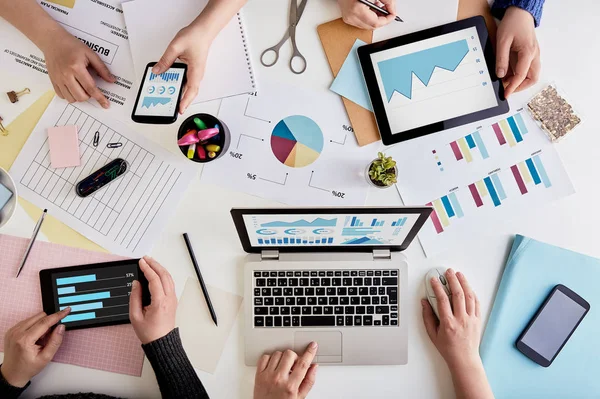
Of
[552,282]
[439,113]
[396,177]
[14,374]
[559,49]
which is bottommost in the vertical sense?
[14,374]

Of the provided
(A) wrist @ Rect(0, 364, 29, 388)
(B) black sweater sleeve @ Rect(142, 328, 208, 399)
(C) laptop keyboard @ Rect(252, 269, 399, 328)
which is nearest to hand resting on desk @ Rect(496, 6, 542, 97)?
(C) laptop keyboard @ Rect(252, 269, 399, 328)

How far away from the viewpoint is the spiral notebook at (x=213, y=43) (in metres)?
1.07

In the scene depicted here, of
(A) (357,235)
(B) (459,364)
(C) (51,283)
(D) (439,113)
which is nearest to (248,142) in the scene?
(A) (357,235)

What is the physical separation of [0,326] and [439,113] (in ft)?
3.49

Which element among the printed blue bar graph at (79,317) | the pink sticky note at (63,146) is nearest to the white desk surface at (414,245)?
the printed blue bar graph at (79,317)

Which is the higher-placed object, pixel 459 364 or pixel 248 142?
pixel 248 142

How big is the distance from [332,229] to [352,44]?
0.41 m

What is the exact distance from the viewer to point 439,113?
1.06 m

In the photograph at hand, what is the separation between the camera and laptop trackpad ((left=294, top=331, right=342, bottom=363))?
3.46ft

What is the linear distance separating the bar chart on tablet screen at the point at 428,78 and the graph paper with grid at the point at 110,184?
463mm

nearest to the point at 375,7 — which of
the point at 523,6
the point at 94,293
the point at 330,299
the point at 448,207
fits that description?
the point at 523,6

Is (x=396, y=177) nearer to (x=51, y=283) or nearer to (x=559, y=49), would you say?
(x=559, y=49)

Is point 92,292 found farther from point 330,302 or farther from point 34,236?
point 330,302

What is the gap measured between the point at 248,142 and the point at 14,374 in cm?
69
